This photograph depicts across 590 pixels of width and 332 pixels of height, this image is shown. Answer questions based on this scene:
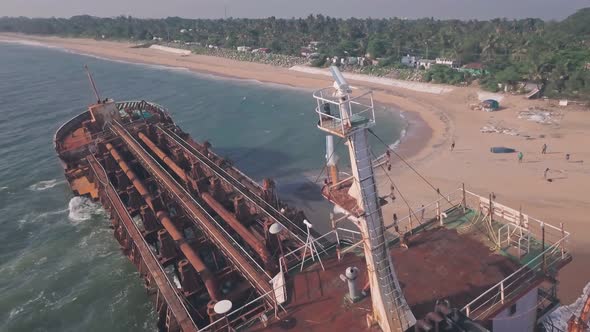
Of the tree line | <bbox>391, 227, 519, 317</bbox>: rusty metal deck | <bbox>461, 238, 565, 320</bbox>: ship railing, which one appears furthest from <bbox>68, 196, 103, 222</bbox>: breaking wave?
the tree line

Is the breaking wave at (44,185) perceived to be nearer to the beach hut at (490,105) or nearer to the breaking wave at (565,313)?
the breaking wave at (565,313)

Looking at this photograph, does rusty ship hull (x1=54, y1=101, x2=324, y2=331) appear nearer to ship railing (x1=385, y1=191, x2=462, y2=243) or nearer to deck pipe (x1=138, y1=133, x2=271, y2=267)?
deck pipe (x1=138, y1=133, x2=271, y2=267)

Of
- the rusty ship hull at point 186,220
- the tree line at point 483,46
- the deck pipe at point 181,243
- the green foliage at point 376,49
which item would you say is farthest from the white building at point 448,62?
the deck pipe at point 181,243

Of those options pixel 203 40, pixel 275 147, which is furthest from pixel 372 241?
pixel 203 40

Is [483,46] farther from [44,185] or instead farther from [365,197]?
[365,197]

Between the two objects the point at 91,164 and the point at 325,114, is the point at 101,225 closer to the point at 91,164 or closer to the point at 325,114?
the point at 91,164

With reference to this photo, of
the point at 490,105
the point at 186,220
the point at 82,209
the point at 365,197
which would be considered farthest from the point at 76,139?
the point at 490,105

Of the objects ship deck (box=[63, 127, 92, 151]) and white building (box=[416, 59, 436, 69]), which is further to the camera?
white building (box=[416, 59, 436, 69])
